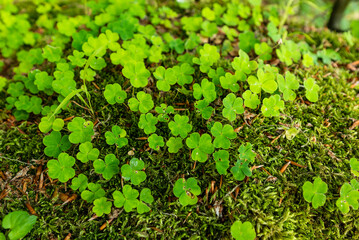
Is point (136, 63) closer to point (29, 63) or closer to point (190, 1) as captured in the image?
point (29, 63)

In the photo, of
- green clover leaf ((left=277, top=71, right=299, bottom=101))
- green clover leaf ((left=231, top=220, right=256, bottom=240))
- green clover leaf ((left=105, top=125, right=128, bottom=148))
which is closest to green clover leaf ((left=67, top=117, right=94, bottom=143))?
green clover leaf ((left=105, top=125, right=128, bottom=148))

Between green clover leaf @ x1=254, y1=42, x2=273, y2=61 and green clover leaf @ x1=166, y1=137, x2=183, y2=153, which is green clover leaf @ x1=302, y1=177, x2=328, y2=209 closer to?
green clover leaf @ x1=166, y1=137, x2=183, y2=153

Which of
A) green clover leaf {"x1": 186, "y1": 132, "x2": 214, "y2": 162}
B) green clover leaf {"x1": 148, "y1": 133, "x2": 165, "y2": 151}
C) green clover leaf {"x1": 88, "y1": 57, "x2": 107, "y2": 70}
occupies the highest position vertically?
green clover leaf {"x1": 88, "y1": 57, "x2": 107, "y2": 70}

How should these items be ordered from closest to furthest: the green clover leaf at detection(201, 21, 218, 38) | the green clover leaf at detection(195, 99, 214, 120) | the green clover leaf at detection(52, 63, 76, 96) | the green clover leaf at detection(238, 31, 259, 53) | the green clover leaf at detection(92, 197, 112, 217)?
the green clover leaf at detection(92, 197, 112, 217), the green clover leaf at detection(195, 99, 214, 120), the green clover leaf at detection(52, 63, 76, 96), the green clover leaf at detection(238, 31, 259, 53), the green clover leaf at detection(201, 21, 218, 38)

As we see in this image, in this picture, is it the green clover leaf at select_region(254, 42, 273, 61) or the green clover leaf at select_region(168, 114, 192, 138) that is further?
the green clover leaf at select_region(254, 42, 273, 61)

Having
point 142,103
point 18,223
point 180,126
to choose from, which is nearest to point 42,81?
point 142,103

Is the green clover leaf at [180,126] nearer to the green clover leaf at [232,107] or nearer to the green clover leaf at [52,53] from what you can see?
the green clover leaf at [232,107]
